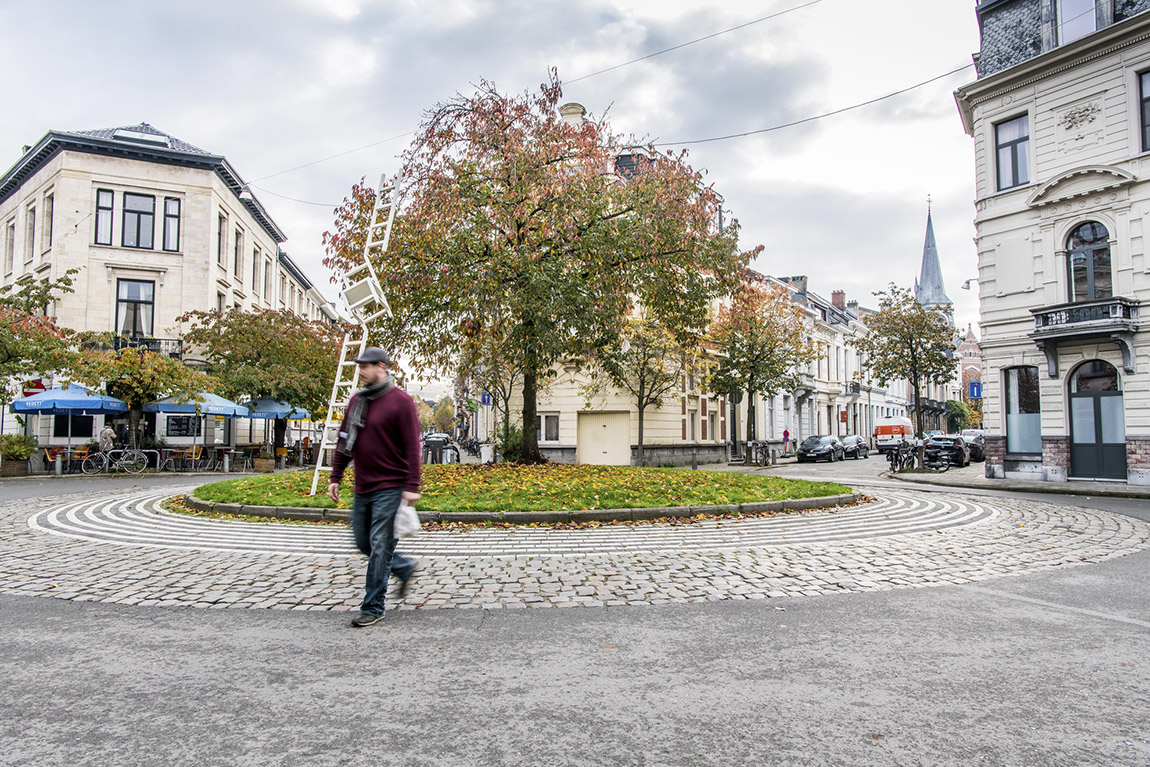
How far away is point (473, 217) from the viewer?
1630cm

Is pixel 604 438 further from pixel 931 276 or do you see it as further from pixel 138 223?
pixel 931 276

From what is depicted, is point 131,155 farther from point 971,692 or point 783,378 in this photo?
point 971,692

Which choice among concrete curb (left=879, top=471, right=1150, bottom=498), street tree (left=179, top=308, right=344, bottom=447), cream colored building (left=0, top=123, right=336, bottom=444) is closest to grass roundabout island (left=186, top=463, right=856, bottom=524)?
concrete curb (left=879, top=471, right=1150, bottom=498)

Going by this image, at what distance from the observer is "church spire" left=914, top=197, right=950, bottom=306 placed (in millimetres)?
92562

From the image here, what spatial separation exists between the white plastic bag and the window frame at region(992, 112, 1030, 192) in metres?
23.0

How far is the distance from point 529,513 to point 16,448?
22.4 metres

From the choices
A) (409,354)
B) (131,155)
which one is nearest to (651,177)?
(409,354)

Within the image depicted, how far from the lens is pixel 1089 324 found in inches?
758

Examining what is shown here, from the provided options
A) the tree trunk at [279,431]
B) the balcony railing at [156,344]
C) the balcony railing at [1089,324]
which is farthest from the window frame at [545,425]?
the balcony railing at [1089,324]

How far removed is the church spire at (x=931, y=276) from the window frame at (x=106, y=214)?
8740cm

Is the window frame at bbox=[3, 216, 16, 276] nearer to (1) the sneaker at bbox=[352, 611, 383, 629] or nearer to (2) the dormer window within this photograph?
(1) the sneaker at bbox=[352, 611, 383, 629]

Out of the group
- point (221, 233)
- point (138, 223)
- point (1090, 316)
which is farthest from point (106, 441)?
point (1090, 316)

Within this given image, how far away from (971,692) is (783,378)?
31.8 meters

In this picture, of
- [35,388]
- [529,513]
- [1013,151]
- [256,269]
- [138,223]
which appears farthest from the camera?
[256,269]
